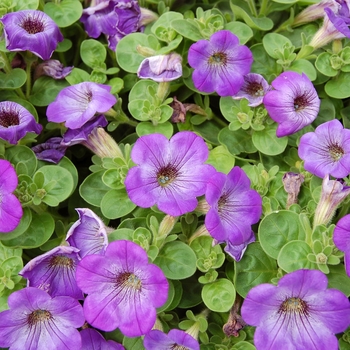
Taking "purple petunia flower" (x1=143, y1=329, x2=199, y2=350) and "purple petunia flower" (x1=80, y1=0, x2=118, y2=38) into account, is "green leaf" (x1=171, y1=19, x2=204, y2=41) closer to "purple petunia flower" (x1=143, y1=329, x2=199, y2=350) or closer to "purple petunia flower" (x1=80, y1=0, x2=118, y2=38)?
"purple petunia flower" (x1=80, y1=0, x2=118, y2=38)

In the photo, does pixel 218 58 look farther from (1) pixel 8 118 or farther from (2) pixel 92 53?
(1) pixel 8 118

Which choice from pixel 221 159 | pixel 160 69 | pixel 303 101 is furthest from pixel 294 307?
pixel 160 69

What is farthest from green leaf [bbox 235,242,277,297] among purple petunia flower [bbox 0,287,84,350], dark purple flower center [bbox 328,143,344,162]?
purple petunia flower [bbox 0,287,84,350]

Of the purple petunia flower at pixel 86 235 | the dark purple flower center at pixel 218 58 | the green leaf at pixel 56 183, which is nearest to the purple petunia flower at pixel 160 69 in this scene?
the dark purple flower center at pixel 218 58

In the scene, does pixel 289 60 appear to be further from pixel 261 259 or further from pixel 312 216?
pixel 261 259

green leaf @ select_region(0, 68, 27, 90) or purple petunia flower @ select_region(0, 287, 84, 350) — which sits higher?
green leaf @ select_region(0, 68, 27, 90)

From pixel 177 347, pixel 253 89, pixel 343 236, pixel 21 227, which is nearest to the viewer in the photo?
pixel 343 236
